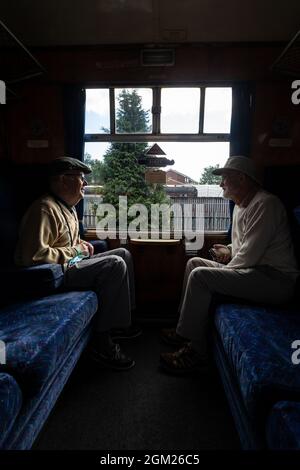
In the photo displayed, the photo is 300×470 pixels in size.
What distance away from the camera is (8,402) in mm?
845

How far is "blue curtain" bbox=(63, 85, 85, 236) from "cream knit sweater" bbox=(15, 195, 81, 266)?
0.86m

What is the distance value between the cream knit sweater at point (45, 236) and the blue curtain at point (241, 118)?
178 cm

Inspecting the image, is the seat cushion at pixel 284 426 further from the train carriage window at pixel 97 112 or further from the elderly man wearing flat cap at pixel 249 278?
the train carriage window at pixel 97 112

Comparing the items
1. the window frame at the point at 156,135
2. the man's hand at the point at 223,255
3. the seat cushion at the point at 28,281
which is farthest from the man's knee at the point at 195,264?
the window frame at the point at 156,135

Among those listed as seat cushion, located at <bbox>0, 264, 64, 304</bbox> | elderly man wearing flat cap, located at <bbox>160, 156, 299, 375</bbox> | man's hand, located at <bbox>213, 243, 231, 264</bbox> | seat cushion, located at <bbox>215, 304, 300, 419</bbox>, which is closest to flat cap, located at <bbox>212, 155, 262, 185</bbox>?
elderly man wearing flat cap, located at <bbox>160, 156, 299, 375</bbox>

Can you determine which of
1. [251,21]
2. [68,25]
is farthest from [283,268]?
[68,25]

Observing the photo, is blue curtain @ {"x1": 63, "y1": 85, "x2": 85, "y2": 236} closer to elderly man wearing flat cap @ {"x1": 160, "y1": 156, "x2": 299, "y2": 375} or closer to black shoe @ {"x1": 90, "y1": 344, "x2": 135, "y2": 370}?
black shoe @ {"x1": 90, "y1": 344, "x2": 135, "y2": 370}

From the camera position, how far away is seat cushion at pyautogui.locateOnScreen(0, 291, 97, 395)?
1.00 metres

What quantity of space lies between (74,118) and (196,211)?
5.18 ft

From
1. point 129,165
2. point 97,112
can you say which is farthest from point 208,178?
Answer: point 97,112

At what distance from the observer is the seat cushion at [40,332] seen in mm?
1005

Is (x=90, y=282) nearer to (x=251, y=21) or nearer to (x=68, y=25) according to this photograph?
(x=68, y=25)

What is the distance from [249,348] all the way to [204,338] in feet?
2.09

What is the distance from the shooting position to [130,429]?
1346 millimetres
